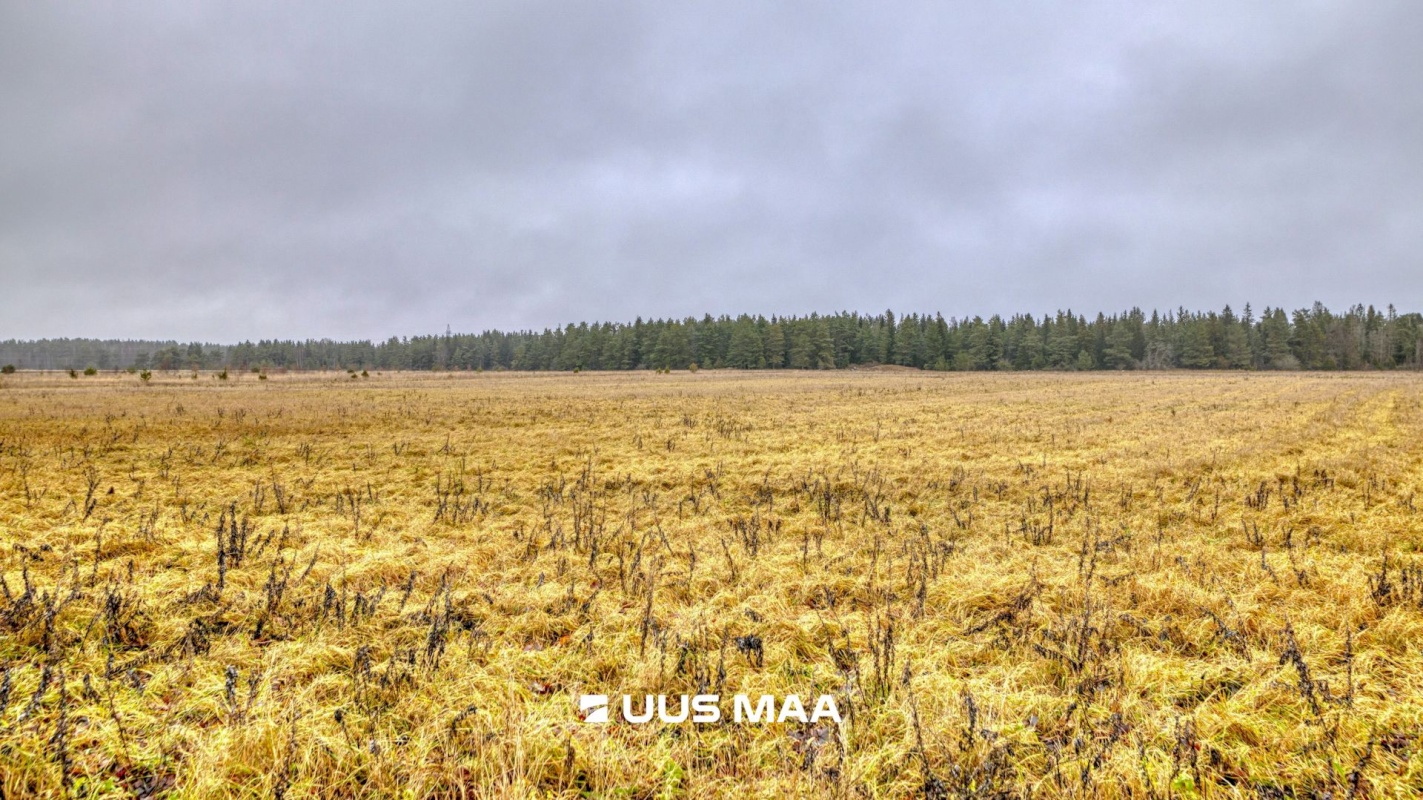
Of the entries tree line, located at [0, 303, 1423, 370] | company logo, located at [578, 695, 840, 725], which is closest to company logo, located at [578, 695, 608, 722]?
company logo, located at [578, 695, 840, 725]

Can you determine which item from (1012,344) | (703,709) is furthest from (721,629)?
(1012,344)

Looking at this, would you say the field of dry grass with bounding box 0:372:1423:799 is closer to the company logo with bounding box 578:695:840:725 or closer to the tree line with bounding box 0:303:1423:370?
the company logo with bounding box 578:695:840:725

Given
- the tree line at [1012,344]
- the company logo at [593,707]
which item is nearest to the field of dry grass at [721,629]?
the company logo at [593,707]

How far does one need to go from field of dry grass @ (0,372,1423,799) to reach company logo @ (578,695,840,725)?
0.33ft

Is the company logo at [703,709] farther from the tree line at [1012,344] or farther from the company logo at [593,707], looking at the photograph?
the tree line at [1012,344]

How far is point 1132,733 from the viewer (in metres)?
3.39

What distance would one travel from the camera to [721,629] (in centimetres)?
501

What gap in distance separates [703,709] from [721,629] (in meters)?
1.21

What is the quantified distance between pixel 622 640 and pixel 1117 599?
470 centimetres

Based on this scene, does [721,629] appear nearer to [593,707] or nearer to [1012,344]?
[593,707]

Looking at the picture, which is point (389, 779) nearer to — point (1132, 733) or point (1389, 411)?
point (1132, 733)

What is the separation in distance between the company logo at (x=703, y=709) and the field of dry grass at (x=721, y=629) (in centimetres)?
10

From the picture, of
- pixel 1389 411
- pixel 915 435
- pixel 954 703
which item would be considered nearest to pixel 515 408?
pixel 915 435

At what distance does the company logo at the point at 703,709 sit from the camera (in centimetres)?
375
